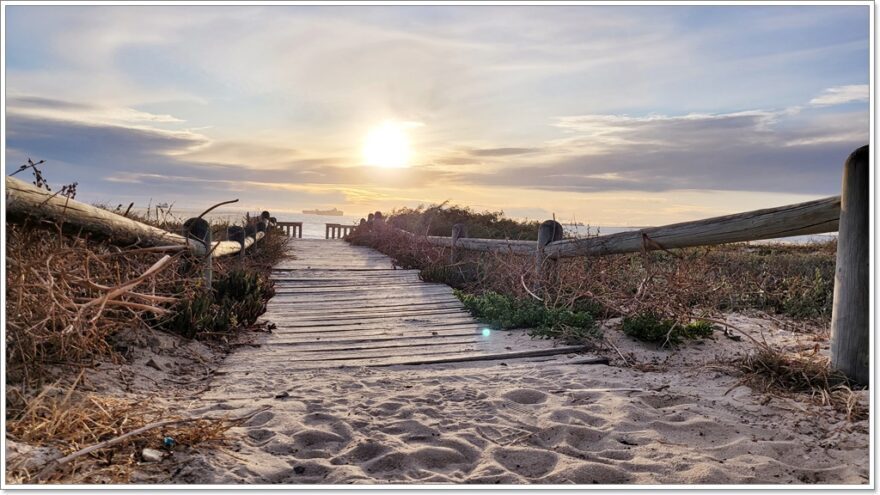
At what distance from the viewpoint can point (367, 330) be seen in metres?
6.17

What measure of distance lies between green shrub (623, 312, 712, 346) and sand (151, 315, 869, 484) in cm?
88

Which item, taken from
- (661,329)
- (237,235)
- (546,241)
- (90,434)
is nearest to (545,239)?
(546,241)

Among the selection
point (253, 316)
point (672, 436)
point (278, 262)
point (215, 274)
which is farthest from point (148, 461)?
point (278, 262)

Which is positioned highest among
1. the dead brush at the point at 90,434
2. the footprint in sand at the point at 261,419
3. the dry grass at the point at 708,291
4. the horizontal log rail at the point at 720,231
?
the horizontal log rail at the point at 720,231

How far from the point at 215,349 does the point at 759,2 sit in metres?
4.96

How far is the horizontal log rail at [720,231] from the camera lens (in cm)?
390

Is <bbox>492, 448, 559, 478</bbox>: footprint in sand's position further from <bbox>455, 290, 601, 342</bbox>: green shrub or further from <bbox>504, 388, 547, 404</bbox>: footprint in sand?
<bbox>455, 290, 601, 342</bbox>: green shrub

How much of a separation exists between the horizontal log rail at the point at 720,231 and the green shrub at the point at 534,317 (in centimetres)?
81

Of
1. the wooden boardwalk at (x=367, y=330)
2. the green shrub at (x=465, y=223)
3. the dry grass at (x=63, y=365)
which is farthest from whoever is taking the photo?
the green shrub at (x=465, y=223)

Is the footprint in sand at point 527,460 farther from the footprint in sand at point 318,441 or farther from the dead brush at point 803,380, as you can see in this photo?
the dead brush at point 803,380

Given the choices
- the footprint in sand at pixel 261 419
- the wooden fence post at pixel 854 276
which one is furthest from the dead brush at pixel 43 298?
the wooden fence post at pixel 854 276

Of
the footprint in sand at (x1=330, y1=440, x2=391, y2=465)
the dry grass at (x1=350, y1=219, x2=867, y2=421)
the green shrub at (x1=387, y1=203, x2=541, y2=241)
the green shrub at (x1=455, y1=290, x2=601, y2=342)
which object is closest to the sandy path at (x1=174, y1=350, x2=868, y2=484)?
the footprint in sand at (x1=330, y1=440, x2=391, y2=465)

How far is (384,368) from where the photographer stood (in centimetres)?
472
